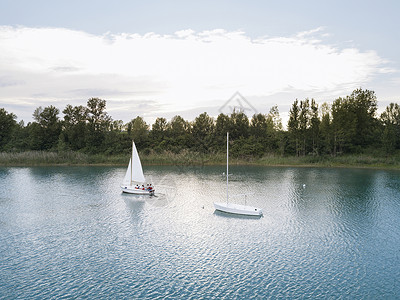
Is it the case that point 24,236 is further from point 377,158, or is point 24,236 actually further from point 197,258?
point 377,158

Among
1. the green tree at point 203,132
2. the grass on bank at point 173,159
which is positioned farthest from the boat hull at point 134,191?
the green tree at point 203,132

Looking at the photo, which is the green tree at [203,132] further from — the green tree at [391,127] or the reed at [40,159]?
the green tree at [391,127]

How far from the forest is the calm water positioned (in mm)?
36130

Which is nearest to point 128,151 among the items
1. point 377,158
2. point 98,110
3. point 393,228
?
point 98,110

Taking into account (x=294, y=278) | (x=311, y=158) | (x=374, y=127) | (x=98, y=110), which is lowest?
(x=294, y=278)

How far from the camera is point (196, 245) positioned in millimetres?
24266

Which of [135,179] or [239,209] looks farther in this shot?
[135,179]

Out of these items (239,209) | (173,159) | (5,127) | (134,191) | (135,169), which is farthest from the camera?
(5,127)

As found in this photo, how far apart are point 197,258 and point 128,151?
6663 centimetres

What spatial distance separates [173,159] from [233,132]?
2129 centimetres

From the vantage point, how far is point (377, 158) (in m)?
72.3

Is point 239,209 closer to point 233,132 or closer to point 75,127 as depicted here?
point 233,132

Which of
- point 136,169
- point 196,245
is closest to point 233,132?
point 136,169

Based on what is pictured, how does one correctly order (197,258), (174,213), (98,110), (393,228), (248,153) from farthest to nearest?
(98,110)
(248,153)
(174,213)
(393,228)
(197,258)
